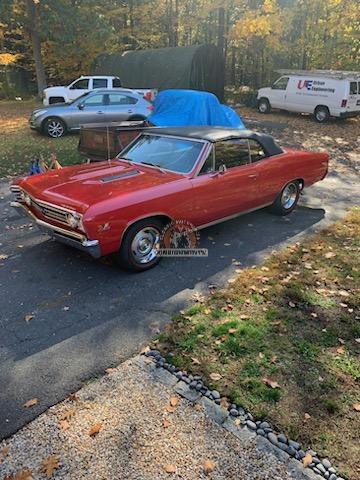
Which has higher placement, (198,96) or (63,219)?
(198,96)

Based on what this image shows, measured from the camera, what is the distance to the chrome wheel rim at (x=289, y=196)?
7.21m

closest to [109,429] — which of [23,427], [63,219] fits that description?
[23,427]

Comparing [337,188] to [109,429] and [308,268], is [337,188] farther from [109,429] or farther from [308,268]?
[109,429]

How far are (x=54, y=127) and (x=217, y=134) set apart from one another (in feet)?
29.1

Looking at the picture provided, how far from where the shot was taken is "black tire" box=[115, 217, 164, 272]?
501 centimetres

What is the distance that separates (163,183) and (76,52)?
2206 centimetres

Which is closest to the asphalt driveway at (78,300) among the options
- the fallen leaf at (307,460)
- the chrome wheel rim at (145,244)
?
the chrome wheel rim at (145,244)

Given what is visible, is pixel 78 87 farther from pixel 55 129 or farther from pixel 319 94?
pixel 319 94

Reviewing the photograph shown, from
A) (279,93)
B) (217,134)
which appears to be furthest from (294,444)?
(279,93)

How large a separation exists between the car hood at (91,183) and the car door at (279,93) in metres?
15.5

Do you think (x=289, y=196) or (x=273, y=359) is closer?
(x=273, y=359)

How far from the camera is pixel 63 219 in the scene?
4.82 metres

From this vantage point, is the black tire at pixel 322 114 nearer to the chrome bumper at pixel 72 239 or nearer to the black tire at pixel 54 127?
the black tire at pixel 54 127

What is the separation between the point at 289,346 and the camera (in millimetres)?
3936
